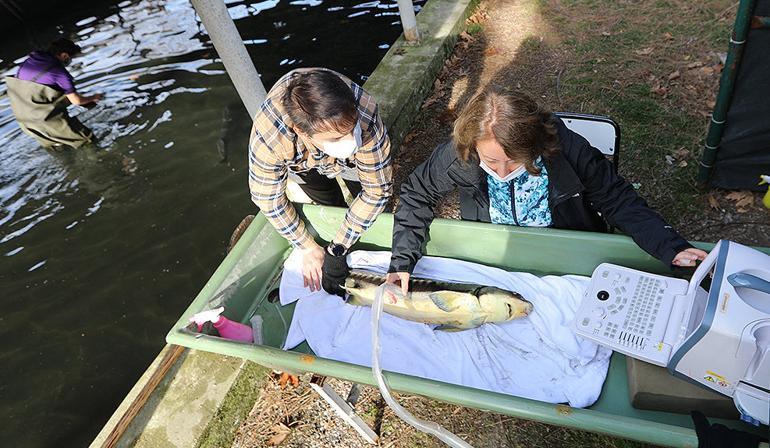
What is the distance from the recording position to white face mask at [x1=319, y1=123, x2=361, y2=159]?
6.56 ft

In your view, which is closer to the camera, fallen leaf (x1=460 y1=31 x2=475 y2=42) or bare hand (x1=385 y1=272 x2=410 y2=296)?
bare hand (x1=385 y1=272 x2=410 y2=296)

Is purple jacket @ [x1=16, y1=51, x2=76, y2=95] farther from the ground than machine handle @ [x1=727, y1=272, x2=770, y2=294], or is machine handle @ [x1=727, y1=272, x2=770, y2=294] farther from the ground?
purple jacket @ [x1=16, y1=51, x2=76, y2=95]

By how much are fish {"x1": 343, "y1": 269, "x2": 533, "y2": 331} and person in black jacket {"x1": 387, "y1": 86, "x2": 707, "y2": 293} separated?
86 millimetres

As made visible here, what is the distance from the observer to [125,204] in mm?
4758

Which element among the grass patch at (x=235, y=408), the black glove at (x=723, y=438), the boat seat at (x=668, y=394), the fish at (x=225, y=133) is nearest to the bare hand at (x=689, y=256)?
the boat seat at (x=668, y=394)

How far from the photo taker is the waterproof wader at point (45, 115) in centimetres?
501

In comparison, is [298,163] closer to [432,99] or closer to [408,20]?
[432,99]

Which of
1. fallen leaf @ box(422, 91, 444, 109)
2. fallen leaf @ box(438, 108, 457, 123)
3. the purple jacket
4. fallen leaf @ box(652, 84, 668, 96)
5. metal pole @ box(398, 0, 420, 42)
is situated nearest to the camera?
fallen leaf @ box(652, 84, 668, 96)

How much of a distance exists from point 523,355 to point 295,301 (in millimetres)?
1349

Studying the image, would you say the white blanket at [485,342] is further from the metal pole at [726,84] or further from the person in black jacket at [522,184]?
the metal pole at [726,84]

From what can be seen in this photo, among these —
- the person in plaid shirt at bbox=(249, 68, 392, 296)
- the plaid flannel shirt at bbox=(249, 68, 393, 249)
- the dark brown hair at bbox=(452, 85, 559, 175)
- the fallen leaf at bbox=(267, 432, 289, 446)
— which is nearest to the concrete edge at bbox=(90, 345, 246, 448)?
the fallen leaf at bbox=(267, 432, 289, 446)

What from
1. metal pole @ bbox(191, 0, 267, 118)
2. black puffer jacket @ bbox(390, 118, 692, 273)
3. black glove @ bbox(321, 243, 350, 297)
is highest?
metal pole @ bbox(191, 0, 267, 118)

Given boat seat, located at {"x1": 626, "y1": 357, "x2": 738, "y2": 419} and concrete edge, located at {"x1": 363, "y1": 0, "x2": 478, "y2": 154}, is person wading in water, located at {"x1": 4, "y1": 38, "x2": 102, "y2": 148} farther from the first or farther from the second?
boat seat, located at {"x1": 626, "y1": 357, "x2": 738, "y2": 419}

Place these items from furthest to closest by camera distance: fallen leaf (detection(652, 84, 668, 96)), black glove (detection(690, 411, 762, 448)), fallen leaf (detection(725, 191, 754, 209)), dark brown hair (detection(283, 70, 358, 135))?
fallen leaf (detection(652, 84, 668, 96))
fallen leaf (detection(725, 191, 754, 209))
dark brown hair (detection(283, 70, 358, 135))
black glove (detection(690, 411, 762, 448))
